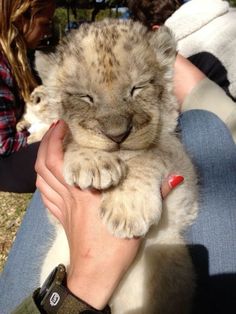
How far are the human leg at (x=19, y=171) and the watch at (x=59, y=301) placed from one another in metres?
1.87

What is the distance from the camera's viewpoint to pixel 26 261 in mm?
2031

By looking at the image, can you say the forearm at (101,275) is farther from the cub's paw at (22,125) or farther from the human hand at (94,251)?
the cub's paw at (22,125)

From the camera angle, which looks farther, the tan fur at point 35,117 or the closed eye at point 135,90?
the tan fur at point 35,117

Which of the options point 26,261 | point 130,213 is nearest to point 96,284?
point 130,213

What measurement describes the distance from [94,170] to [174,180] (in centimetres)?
31

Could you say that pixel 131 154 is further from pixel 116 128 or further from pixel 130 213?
pixel 130 213

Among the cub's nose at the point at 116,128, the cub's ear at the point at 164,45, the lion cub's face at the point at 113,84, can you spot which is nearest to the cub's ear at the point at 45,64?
the lion cub's face at the point at 113,84

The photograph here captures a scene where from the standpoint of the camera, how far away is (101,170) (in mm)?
1432

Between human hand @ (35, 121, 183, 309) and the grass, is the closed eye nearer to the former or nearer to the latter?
human hand @ (35, 121, 183, 309)

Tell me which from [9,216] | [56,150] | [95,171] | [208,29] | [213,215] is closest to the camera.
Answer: [95,171]

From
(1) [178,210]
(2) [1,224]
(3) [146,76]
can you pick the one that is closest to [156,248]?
(1) [178,210]

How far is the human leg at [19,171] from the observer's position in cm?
332

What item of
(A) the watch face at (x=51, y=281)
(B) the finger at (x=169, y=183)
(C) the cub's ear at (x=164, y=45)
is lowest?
(A) the watch face at (x=51, y=281)

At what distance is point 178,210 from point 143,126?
0.35 metres
